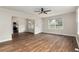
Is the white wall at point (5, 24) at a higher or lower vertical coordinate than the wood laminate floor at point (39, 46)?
higher

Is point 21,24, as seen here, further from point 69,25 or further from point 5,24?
point 69,25

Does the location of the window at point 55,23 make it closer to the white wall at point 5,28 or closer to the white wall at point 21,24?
the white wall at point 21,24

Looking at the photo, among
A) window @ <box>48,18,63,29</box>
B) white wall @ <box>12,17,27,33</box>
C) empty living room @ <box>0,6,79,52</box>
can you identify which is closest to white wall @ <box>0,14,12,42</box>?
empty living room @ <box>0,6,79,52</box>

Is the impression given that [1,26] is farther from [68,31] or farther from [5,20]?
[68,31]

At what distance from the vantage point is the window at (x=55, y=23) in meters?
8.43

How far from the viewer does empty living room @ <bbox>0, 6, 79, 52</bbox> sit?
3.98m

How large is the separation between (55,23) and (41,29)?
7.26 ft

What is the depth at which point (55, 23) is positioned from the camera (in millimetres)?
8969

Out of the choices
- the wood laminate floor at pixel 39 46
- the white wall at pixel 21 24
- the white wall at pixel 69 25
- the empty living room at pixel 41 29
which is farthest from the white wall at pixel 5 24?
the white wall at pixel 69 25

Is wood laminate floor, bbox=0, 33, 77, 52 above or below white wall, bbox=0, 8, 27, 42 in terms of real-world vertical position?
below

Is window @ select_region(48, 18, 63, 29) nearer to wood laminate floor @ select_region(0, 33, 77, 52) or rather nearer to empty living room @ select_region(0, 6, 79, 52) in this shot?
empty living room @ select_region(0, 6, 79, 52)
